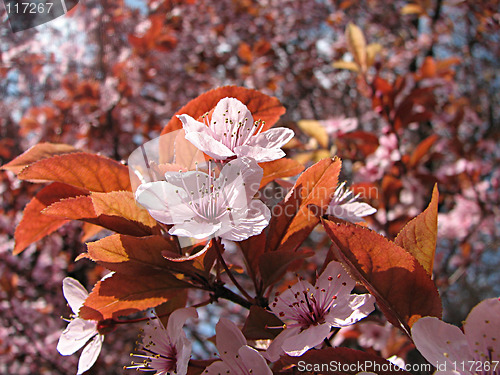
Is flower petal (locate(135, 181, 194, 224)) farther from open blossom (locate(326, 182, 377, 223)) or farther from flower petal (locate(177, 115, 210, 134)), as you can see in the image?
open blossom (locate(326, 182, 377, 223))

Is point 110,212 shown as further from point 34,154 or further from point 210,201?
point 34,154

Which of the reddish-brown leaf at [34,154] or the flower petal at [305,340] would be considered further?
the reddish-brown leaf at [34,154]

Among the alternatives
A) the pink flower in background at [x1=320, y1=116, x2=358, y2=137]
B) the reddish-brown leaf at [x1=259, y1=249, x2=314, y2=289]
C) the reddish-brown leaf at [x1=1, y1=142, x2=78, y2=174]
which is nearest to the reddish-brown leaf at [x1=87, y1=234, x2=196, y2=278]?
the reddish-brown leaf at [x1=259, y1=249, x2=314, y2=289]

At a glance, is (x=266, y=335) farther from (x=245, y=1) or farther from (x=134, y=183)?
(x=245, y=1)

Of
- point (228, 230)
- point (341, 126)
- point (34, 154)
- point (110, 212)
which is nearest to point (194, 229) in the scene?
point (228, 230)

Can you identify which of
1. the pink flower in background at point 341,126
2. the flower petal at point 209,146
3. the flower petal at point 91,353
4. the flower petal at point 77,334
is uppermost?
the flower petal at point 209,146

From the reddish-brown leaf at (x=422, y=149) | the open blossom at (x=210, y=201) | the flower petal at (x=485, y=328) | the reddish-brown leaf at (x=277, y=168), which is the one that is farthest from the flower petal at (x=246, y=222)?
the reddish-brown leaf at (x=422, y=149)

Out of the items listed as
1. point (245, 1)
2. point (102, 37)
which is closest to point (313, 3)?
point (245, 1)

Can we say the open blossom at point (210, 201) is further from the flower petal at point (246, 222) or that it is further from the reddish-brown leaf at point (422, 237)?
the reddish-brown leaf at point (422, 237)
